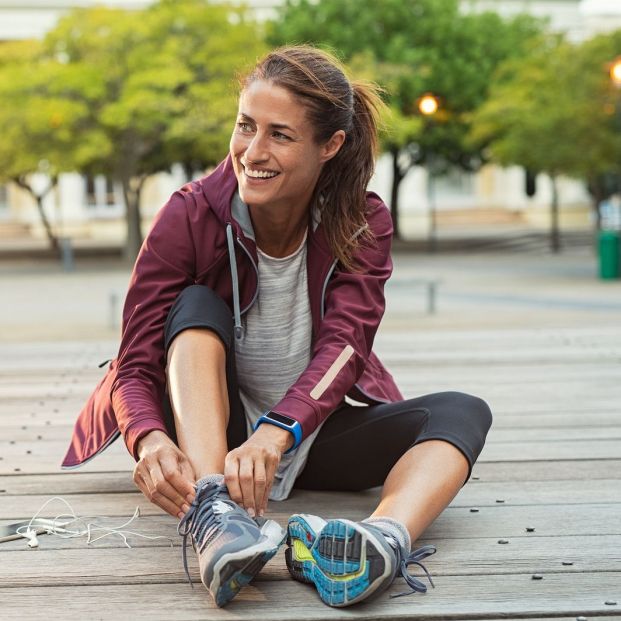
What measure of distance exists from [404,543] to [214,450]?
50cm

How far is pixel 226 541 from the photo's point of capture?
231 cm

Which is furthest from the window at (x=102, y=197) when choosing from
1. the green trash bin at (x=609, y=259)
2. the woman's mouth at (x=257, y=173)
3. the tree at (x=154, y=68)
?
the woman's mouth at (x=257, y=173)

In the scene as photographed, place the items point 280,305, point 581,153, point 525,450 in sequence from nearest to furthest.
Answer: point 280,305 → point 525,450 → point 581,153

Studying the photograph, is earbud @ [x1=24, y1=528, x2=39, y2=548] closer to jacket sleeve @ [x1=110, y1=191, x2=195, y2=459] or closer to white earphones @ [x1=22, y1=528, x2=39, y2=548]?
white earphones @ [x1=22, y1=528, x2=39, y2=548]

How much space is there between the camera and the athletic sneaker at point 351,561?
229 cm

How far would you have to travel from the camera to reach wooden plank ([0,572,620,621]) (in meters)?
2.32

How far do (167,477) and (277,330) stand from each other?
0.71m

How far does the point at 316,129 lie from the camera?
292 cm

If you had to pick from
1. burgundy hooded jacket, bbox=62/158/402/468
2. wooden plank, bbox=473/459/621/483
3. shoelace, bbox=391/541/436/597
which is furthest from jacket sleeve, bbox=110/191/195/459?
wooden plank, bbox=473/459/621/483

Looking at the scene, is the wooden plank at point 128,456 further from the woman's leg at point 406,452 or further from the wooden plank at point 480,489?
the woman's leg at point 406,452

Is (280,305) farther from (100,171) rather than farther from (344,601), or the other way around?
(100,171)

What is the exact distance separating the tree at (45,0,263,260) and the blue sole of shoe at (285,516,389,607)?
73.0 ft

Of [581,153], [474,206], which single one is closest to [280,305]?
[581,153]

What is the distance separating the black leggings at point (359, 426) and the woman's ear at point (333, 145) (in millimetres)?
468
